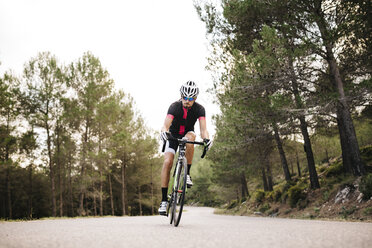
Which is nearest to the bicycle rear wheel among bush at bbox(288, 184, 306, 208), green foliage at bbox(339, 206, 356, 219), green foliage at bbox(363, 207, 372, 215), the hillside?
the hillside

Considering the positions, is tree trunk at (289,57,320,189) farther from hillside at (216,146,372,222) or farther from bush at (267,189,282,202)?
bush at (267,189,282,202)

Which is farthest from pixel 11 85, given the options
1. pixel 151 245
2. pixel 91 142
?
pixel 151 245

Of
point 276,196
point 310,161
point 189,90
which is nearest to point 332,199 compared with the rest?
point 310,161

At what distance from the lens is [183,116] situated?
5.50 metres

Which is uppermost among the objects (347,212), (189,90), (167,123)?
(189,90)

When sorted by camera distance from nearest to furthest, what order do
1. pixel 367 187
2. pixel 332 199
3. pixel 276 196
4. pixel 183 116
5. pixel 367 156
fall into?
1. pixel 183 116
2. pixel 367 187
3. pixel 332 199
4. pixel 367 156
5. pixel 276 196

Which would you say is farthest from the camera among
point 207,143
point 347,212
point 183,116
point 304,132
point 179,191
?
point 304,132

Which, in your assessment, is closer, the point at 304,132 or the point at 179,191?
the point at 179,191

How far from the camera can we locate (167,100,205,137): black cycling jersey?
5402 millimetres

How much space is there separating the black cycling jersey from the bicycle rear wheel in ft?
2.33

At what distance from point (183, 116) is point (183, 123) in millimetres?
158

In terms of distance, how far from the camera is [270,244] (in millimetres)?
2740

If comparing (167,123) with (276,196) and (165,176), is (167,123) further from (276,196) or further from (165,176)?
(276,196)

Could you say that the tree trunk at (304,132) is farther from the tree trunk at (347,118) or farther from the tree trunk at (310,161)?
the tree trunk at (347,118)
